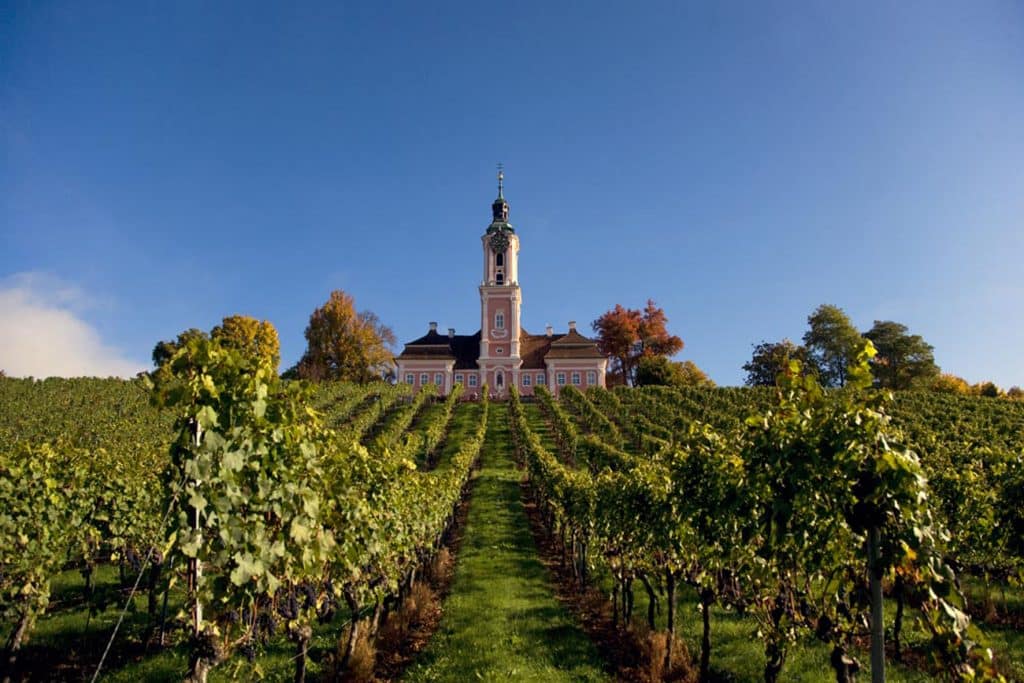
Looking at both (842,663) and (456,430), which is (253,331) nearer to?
(456,430)

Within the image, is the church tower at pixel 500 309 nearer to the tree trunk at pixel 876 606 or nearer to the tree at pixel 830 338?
the tree at pixel 830 338

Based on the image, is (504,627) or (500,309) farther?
(500,309)

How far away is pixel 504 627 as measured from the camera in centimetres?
1065

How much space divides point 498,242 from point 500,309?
25.9ft

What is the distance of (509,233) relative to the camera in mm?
70750

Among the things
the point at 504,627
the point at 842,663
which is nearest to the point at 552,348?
the point at 504,627

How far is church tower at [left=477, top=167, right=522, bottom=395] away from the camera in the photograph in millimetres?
65500

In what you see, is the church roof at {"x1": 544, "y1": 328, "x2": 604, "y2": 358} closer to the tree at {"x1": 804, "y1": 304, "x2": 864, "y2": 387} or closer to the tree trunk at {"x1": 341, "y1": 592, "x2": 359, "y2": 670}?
the tree at {"x1": 804, "y1": 304, "x2": 864, "y2": 387}

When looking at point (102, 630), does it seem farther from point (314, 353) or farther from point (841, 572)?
point (314, 353)

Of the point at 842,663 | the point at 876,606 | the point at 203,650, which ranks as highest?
the point at 876,606

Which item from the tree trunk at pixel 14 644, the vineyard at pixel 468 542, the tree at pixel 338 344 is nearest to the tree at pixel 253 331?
the tree at pixel 338 344

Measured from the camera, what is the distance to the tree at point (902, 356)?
206 ft

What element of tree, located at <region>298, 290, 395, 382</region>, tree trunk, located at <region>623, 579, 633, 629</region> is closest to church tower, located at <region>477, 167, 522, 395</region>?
tree, located at <region>298, 290, 395, 382</region>

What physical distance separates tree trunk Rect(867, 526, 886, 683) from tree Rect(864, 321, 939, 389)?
67283 mm
